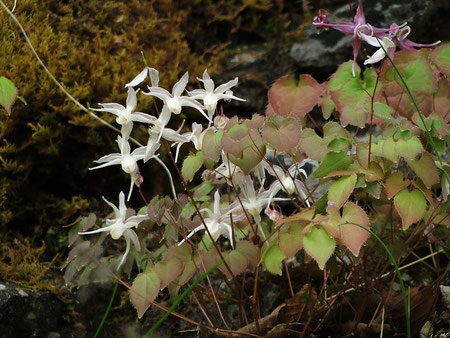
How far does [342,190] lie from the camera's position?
1.37 metres

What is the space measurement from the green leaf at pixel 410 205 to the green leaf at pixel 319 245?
23 centimetres

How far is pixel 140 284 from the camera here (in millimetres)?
1561

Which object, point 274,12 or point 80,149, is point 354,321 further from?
point 274,12

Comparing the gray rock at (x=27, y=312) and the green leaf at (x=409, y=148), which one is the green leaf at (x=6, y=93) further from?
the green leaf at (x=409, y=148)

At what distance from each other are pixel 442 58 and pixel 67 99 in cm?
149

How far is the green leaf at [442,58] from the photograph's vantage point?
151cm

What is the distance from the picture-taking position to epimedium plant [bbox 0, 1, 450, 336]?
1370 millimetres

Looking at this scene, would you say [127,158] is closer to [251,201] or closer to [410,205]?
[251,201]

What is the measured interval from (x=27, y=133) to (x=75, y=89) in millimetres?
274

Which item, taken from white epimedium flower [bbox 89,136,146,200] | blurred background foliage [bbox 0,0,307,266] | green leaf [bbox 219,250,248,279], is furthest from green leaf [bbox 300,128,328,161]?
blurred background foliage [bbox 0,0,307,266]

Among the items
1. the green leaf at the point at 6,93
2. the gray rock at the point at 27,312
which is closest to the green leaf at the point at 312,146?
the green leaf at the point at 6,93

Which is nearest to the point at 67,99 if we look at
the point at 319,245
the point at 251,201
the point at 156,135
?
the point at 156,135

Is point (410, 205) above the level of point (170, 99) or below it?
below

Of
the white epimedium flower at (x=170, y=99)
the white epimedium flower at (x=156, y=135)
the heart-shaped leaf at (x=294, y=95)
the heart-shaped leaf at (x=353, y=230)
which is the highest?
the white epimedium flower at (x=170, y=99)
